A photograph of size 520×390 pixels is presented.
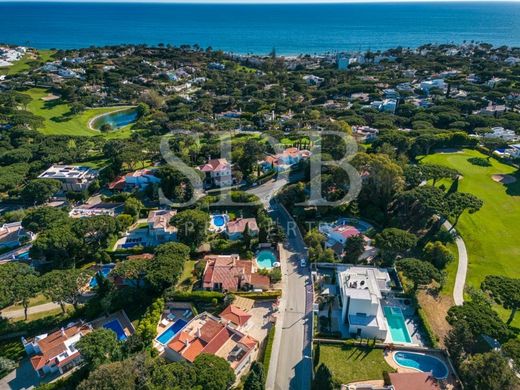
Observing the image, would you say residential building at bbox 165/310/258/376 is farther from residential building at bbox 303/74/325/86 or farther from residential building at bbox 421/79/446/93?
residential building at bbox 303/74/325/86

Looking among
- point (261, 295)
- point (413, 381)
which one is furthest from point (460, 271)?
point (261, 295)

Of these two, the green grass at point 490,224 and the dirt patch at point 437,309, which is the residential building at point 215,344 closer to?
the dirt patch at point 437,309

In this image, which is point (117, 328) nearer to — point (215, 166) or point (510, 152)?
point (215, 166)

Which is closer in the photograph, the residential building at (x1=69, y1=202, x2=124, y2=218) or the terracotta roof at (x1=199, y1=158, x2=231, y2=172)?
the residential building at (x1=69, y1=202, x2=124, y2=218)

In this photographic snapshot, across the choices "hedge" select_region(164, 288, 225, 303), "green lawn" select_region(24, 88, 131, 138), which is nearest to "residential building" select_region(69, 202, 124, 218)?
"hedge" select_region(164, 288, 225, 303)

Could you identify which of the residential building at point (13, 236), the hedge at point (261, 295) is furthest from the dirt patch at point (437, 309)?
the residential building at point (13, 236)

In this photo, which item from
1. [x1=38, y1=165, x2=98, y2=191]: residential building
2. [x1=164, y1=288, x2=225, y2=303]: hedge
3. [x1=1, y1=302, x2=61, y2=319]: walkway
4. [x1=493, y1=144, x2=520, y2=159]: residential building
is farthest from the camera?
[x1=493, y1=144, x2=520, y2=159]: residential building
